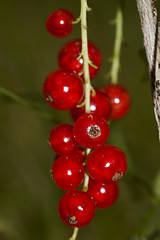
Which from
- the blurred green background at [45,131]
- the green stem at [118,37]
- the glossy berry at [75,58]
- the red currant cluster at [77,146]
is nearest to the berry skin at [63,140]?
the red currant cluster at [77,146]

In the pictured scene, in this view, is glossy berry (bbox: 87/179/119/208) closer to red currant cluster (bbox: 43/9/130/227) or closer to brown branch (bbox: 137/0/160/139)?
red currant cluster (bbox: 43/9/130/227)

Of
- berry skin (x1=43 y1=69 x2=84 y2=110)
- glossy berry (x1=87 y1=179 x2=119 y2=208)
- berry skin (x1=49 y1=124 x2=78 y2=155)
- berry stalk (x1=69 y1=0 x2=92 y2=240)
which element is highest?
berry stalk (x1=69 y1=0 x2=92 y2=240)

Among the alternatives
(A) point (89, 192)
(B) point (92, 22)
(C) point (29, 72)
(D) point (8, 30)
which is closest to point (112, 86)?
→ (A) point (89, 192)

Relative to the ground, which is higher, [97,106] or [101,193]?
[97,106]

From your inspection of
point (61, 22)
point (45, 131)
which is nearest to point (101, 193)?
point (61, 22)

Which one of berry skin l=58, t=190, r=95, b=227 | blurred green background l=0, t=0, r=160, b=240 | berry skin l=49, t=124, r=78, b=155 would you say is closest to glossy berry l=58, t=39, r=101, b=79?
berry skin l=49, t=124, r=78, b=155

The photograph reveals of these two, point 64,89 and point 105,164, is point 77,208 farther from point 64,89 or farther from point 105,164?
point 64,89
